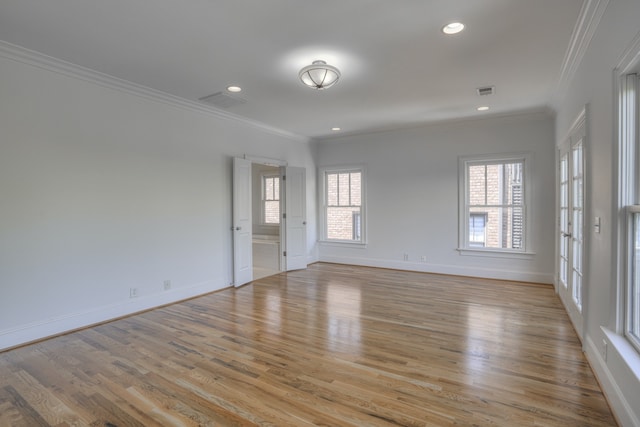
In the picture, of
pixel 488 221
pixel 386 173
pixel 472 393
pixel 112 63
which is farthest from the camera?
pixel 386 173

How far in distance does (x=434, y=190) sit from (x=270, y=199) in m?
4.01

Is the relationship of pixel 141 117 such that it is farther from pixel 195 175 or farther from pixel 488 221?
pixel 488 221

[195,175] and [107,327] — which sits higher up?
[195,175]

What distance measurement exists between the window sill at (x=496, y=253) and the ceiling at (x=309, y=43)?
2.41m

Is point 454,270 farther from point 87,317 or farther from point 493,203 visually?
point 87,317

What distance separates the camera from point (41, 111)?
322 cm

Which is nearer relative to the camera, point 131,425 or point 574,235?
point 131,425

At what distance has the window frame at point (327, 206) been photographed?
687 cm

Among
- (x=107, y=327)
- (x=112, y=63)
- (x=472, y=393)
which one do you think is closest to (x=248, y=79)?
(x=112, y=63)

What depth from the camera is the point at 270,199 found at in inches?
325

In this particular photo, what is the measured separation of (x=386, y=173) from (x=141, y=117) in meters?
4.38

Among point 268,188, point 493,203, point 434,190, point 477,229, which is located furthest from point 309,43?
point 268,188

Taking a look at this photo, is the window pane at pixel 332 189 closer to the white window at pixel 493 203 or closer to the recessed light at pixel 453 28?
Answer: the white window at pixel 493 203

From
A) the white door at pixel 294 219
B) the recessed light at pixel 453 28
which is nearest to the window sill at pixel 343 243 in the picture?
the white door at pixel 294 219
